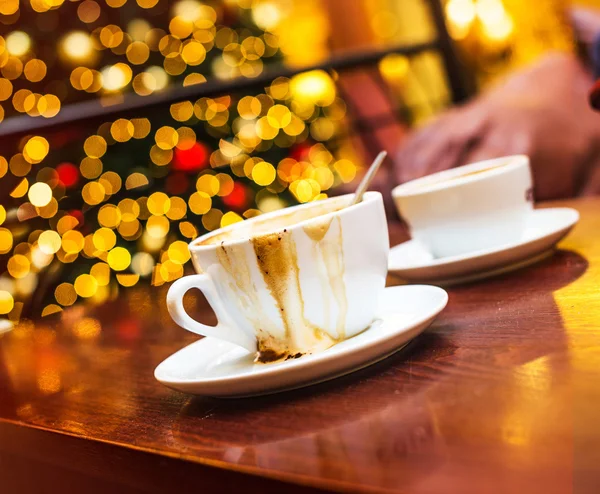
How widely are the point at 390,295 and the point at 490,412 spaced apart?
0.84ft

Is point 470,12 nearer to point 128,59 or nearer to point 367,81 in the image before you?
point 367,81

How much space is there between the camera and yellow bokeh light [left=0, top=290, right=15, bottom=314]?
2952mm

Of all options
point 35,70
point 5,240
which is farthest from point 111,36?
point 5,240

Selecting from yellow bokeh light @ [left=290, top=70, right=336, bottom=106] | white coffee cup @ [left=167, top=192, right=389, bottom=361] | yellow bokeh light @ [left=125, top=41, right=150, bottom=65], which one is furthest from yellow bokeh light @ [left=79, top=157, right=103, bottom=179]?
white coffee cup @ [left=167, top=192, right=389, bottom=361]

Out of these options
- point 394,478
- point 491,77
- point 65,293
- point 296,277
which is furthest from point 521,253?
point 491,77

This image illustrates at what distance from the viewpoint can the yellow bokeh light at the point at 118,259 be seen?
3051mm

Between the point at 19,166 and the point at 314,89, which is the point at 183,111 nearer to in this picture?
the point at 19,166

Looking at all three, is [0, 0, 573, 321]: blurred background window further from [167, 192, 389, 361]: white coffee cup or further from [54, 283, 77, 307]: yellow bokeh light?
[167, 192, 389, 361]: white coffee cup

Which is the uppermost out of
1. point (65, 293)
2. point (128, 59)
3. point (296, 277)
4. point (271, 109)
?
point (128, 59)

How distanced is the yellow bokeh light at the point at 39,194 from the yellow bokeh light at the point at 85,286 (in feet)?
1.06

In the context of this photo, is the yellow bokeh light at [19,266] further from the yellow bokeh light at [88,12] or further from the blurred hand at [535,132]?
the blurred hand at [535,132]

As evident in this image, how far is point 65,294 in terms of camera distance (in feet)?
9.82

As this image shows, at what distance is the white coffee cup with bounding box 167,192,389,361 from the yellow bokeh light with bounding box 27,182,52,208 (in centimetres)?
240

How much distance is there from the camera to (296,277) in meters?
0.52
